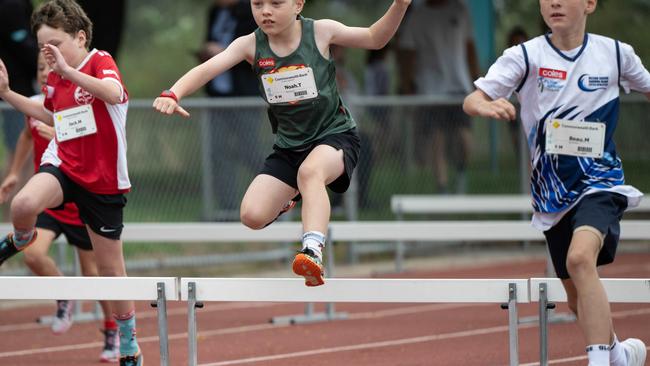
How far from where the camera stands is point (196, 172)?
39.1 feet

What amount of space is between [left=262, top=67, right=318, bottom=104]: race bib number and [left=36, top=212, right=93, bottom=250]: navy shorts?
7.55 ft

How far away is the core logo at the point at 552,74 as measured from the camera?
6.16 meters

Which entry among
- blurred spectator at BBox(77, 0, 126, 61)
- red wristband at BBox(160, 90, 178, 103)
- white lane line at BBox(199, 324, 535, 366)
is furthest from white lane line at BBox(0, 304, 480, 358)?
blurred spectator at BBox(77, 0, 126, 61)

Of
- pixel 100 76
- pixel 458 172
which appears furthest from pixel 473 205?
pixel 100 76

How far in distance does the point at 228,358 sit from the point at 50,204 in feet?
5.79

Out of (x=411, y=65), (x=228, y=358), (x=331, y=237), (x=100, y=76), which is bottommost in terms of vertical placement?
(x=228, y=358)

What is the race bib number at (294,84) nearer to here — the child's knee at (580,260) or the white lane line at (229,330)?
the child's knee at (580,260)

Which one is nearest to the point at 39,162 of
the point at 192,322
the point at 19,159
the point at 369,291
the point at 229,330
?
the point at 19,159

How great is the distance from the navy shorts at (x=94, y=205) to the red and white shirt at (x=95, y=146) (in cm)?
4

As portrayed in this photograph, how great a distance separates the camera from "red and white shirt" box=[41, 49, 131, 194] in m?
6.96

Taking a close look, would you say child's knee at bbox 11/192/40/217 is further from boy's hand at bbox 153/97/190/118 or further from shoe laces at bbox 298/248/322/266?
shoe laces at bbox 298/248/322/266

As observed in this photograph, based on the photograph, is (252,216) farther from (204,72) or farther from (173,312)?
(173,312)

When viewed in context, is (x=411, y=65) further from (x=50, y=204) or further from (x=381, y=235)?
(x=50, y=204)

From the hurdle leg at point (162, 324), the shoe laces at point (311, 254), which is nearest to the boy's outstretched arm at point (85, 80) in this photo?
the hurdle leg at point (162, 324)
